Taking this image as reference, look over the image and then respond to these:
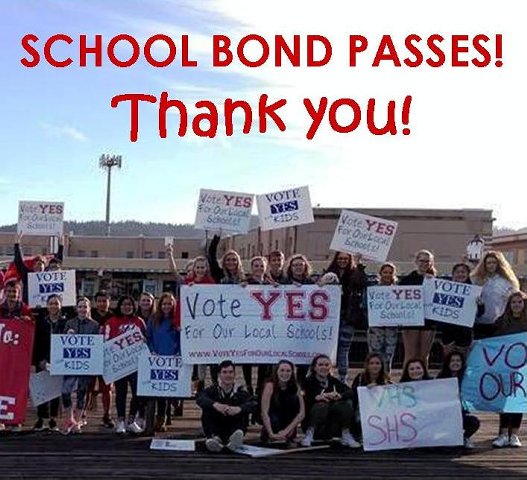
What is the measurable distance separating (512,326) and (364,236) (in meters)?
1.99

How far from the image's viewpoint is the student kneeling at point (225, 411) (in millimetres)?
8781

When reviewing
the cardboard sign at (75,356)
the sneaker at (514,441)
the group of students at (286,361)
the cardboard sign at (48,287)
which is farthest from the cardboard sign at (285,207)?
the sneaker at (514,441)

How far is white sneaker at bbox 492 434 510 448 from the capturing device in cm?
949

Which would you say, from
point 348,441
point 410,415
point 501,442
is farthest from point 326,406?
point 501,442

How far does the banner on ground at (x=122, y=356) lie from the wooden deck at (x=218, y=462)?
0.67m

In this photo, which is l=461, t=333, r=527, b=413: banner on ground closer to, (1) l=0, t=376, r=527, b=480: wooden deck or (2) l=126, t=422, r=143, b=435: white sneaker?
(1) l=0, t=376, r=527, b=480: wooden deck

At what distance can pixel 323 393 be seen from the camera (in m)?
9.16

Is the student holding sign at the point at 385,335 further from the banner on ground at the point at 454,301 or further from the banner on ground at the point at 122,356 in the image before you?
the banner on ground at the point at 122,356

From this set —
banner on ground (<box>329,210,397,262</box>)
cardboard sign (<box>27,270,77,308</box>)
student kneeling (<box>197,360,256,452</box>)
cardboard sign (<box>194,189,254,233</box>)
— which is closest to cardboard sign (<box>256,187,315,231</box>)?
cardboard sign (<box>194,189,254,233</box>)

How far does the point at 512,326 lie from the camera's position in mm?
9453

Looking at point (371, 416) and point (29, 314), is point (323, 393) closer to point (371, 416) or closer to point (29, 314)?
point (371, 416)

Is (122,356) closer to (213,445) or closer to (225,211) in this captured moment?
(213,445)

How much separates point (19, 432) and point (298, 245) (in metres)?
32.9

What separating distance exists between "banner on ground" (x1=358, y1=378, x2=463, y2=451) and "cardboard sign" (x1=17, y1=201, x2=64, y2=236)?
4.89 metres
